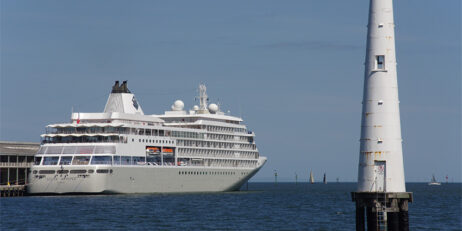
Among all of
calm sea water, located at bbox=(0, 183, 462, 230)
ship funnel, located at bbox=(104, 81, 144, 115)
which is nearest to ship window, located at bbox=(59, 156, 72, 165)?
calm sea water, located at bbox=(0, 183, 462, 230)

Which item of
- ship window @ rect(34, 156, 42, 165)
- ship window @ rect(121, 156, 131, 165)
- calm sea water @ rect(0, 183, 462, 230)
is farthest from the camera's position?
ship window @ rect(34, 156, 42, 165)

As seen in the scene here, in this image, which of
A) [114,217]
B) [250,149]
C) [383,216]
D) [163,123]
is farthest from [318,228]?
[250,149]

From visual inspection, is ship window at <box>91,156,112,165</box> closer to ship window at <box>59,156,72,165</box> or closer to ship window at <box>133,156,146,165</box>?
ship window at <box>59,156,72,165</box>

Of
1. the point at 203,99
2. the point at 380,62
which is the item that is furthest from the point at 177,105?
the point at 380,62

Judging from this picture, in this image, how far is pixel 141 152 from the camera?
87.9 m

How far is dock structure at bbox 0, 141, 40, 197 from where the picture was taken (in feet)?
279

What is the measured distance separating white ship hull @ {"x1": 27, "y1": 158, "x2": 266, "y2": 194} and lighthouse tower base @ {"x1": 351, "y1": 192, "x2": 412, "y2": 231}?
178ft

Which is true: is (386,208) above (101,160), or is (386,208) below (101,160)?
below

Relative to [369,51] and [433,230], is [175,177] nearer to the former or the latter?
[433,230]

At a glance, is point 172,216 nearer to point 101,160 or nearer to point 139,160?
point 101,160

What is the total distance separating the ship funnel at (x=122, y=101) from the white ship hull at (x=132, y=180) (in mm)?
8379

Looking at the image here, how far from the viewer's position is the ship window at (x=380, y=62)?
1166 inches

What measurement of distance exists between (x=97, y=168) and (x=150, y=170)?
820 centimetres

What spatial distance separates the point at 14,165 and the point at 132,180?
1334 centimetres
